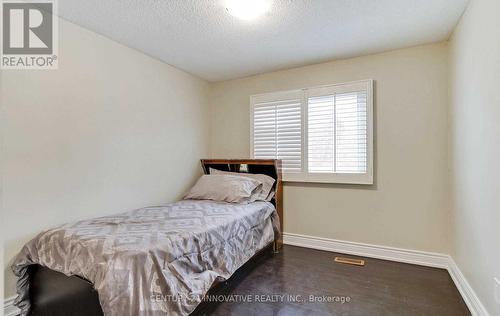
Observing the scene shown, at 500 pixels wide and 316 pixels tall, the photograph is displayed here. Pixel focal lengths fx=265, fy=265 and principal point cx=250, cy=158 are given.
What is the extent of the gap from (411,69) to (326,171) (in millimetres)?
1379

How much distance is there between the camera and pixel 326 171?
3.12 m

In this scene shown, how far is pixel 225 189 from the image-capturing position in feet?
10.0

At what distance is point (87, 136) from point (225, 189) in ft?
4.81

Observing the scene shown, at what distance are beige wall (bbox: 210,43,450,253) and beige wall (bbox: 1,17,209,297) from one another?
1.69 meters

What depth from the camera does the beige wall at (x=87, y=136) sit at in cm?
194

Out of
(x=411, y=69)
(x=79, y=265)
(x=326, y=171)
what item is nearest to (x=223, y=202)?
(x=326, y=171)

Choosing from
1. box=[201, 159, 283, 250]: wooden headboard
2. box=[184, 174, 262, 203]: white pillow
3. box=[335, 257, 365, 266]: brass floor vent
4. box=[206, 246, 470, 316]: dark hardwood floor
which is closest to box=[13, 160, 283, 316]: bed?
box=[206, 246, 470, 316]: dark hardwood floor

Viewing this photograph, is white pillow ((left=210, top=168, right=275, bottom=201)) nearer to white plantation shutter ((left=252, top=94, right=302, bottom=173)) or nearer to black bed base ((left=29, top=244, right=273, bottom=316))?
white plantation shutter ((left=252, top=94, right=302, bottom=173))

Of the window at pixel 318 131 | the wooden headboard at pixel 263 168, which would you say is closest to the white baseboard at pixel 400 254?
the wooden headboard at pixel 263 168

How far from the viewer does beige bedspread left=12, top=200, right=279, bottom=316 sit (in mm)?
1409

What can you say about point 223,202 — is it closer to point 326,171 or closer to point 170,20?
point 326,171

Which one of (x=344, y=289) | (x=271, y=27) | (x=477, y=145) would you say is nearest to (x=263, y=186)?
(x=344, y=289)

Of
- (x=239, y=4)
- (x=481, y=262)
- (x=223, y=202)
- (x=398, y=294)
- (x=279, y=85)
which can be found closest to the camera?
(x=481, y=262)

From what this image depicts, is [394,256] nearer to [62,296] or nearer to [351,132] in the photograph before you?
[351,132]
